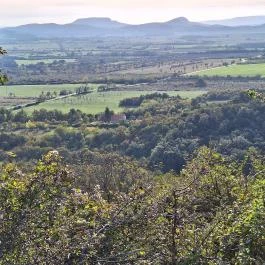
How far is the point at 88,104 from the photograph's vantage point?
267ft

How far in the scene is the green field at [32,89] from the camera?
9660cm

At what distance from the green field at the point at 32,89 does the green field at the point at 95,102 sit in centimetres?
948

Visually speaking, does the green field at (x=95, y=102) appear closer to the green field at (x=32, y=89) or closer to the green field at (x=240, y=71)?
the green field at (x=32, y=89)

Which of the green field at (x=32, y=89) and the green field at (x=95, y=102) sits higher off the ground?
the green field at (x=95, y=102)

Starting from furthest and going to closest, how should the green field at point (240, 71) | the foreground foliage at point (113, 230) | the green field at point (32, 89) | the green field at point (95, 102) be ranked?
the green field at point (240, 71), the green field at point (32, 89), the green field at point (95, 102), the foreground foliage at point (113, 230)

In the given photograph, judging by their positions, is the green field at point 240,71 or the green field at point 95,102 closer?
the green field at point 95,102

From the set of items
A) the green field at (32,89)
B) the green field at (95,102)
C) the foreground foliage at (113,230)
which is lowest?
the green field at (32,89)

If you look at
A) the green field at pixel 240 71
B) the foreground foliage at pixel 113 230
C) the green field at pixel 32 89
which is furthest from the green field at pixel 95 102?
the foreground foliage at pixel 113 230

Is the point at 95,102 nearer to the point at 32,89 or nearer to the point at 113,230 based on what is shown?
the point at 32,89

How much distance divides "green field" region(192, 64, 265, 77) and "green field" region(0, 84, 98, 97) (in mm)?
26672

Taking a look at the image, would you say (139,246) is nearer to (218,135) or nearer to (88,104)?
(218,135)

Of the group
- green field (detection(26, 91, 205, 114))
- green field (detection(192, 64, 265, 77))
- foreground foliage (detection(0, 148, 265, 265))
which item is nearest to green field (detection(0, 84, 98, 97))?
green field (detection(26, 91, 205, 114))

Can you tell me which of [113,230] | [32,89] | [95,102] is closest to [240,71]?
[32,89]

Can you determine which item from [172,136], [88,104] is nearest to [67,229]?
[172,136]
